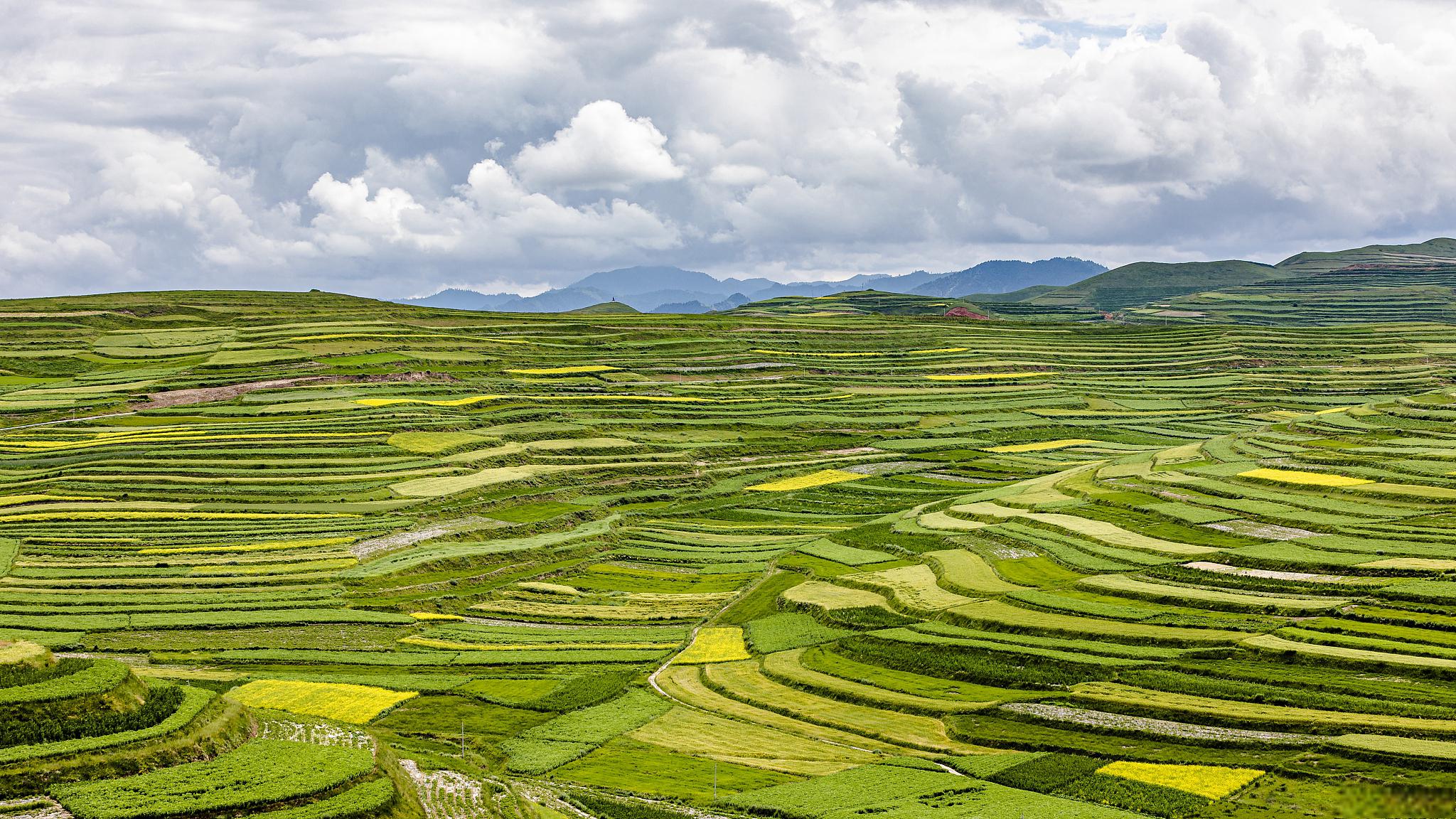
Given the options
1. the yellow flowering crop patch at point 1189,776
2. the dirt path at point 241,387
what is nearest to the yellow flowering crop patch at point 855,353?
the dirt path at point 241,387

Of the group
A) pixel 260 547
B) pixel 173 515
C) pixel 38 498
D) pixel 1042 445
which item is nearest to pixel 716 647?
pixel 260 547

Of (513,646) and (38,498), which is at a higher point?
(38,498)

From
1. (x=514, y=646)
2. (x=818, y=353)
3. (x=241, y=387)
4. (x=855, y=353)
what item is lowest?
(x=514, y=646)

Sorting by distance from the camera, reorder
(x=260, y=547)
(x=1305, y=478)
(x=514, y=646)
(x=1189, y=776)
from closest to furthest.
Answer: (x=1189, y=776)
(x=514, y=646)
(x=260, y=547)
(x=1305, y=478)

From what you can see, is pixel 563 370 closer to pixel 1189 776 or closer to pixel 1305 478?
pixel 1305 478

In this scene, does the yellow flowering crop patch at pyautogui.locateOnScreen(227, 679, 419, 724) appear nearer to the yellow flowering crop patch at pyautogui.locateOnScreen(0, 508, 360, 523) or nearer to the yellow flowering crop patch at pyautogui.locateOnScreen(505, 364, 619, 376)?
the yellow flowering crop patch at pyautogui.locateOnScreen(0, 508, 360, 523)

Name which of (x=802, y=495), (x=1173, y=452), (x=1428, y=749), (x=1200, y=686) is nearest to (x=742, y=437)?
(x=802, y=495)

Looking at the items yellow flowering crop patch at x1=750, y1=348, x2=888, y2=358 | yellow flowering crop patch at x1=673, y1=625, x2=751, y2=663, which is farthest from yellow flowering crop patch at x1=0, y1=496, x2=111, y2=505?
yellow flowering crop patch at x1=750, y1=348, x2=888, y2=358
